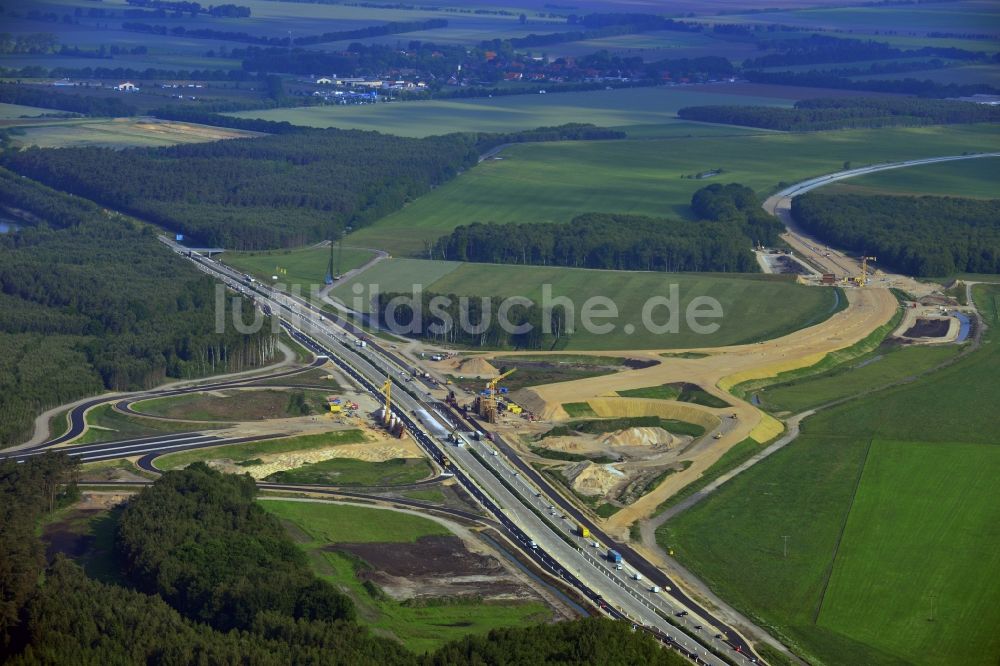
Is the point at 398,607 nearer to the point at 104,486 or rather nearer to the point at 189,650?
the point at 189,650

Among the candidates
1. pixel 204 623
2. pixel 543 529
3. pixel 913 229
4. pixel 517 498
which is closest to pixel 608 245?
A: pixel 913 229

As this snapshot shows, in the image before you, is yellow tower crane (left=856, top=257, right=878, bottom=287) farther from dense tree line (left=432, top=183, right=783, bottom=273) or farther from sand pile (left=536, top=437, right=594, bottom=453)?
sand pile (left=536, top=437, right=594, bottom=453)

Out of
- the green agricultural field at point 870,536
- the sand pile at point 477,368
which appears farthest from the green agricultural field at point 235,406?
the green agricultural field at point 870,536

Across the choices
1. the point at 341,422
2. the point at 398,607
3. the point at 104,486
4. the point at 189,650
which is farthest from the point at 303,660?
the point at 341,422

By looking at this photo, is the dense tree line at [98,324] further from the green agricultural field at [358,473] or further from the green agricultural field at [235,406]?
the green agricultural field at [358,473]

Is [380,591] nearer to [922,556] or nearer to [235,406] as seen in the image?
[922,556]

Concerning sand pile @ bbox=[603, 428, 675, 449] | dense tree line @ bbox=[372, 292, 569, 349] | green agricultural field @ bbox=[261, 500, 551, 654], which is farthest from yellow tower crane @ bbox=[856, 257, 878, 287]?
green agricultural field @ bbox=[261, 500, 551, 654]
